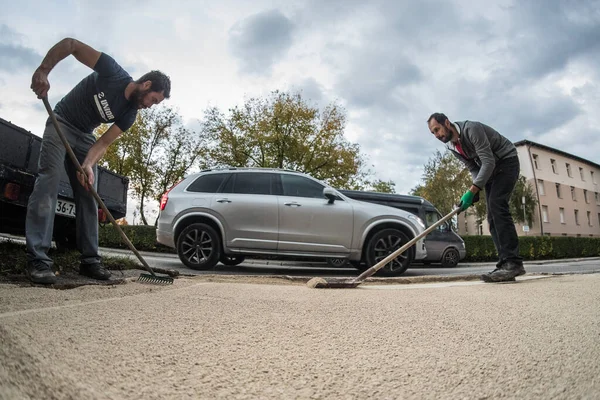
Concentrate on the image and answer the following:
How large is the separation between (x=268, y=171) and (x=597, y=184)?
46.9m

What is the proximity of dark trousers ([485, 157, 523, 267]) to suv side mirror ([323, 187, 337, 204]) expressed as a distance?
238 cm

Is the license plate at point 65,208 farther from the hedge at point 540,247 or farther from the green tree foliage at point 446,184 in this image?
the green tree foliage at point 446,184

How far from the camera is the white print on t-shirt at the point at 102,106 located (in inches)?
121

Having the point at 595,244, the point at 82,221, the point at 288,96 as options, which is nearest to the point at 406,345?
the point at 82,221

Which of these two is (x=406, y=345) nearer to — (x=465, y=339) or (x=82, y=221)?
(x=465, y=339)

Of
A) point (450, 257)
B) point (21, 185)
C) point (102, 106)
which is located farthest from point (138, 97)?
point (450, 257)

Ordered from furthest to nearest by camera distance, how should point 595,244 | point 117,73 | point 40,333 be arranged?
point 595,244 → point 117,73 → point 40,333

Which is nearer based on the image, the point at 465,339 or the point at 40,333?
the point at 40,333

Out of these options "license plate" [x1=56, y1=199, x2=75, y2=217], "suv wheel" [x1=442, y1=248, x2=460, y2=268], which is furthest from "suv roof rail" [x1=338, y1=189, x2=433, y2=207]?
"license plate" [x1=56, y1=199, x2=75, y2=217]

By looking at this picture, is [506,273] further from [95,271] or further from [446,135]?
[95,271]

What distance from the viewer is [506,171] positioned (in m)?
3.92

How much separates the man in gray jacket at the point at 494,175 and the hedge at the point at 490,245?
1036 centimetres

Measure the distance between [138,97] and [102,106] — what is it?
294 millimetres

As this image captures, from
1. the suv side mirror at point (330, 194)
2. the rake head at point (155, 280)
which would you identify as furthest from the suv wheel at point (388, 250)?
the rake head at point (155, 280)
